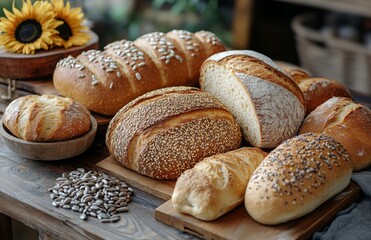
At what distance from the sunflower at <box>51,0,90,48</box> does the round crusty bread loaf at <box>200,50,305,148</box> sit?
642 millimetres

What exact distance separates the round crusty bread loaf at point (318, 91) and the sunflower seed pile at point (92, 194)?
2.38 ft

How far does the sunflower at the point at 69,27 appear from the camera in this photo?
2064mm

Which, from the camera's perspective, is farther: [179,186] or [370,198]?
[370,198]

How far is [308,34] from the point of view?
3.43 meters

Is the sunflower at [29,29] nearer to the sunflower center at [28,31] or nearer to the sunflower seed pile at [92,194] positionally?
the sunflower center at [28,31]

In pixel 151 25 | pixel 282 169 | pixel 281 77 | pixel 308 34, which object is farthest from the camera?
pixel 151 25

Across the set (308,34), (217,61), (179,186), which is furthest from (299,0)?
(179,186)

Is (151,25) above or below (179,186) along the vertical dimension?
below

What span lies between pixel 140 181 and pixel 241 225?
34cm

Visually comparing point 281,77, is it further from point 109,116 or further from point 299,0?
point 299,0

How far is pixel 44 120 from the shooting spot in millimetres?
→ 1529

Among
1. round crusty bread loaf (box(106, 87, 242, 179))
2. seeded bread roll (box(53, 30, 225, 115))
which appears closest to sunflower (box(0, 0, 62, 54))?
seeded bread roll (box(53, 30, 225, 115))

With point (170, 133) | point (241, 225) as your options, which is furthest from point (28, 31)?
point (241, 225)

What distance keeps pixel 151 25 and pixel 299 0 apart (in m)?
1.15
